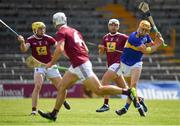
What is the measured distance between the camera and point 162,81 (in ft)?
111

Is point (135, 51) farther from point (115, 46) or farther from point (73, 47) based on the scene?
point (73, 47)

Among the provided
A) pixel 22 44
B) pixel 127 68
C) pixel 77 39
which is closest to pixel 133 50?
pixel 127 68

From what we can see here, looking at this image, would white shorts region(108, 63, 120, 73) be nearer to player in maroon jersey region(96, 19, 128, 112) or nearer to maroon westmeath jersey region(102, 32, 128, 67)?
player in maroon jersey region(96, 19, 128, 112)

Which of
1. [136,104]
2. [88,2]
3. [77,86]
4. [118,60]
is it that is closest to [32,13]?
[88,2]

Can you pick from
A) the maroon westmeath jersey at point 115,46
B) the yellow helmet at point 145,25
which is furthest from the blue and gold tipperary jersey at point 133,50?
the maroon westmeath jersey at point 115,46

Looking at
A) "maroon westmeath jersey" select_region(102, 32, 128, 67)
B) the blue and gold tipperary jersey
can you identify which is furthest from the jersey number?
"maroon westmeath jersey" select_region(102, 32, 128, 67)

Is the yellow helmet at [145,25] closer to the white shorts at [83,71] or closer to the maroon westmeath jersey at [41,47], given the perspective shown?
the maroon westmeath jersey at [41,47]

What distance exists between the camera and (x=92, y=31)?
38.1 meters

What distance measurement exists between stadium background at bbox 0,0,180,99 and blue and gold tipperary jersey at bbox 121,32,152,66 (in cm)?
1268

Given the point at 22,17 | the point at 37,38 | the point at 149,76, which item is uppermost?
the point at 37,38

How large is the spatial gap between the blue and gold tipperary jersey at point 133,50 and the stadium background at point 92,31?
12.7 m

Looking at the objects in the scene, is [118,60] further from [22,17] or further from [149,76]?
[22,17]

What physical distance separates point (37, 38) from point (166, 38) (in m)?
18.8

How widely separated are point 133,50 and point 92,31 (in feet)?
59.6
